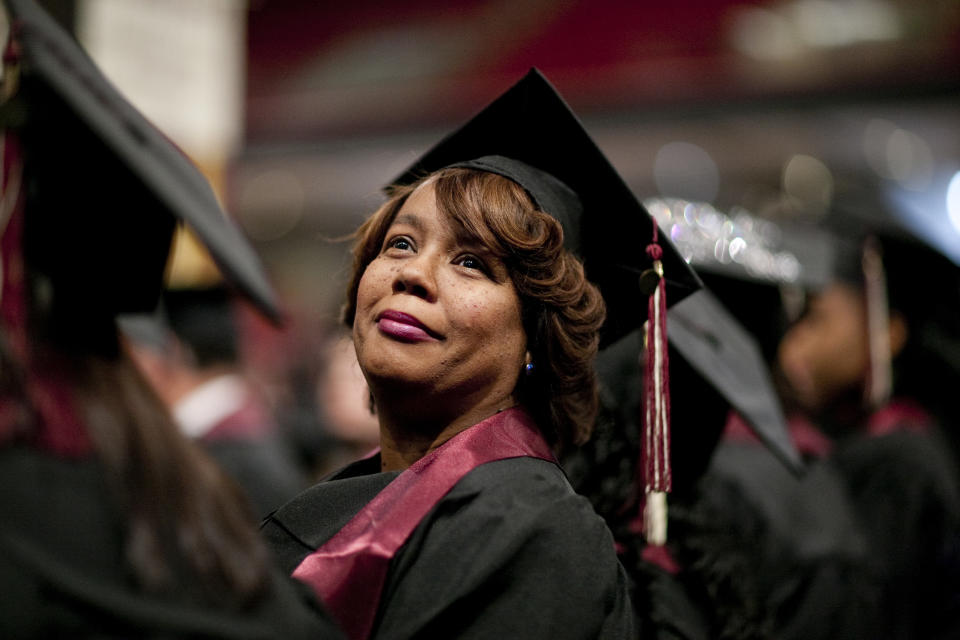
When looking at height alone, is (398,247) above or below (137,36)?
below

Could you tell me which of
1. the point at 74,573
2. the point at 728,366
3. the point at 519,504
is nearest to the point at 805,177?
the point at 728,366

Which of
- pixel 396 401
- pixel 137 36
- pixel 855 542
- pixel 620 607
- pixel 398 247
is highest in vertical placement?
pixel 137 36

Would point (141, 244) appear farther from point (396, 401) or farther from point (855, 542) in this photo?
point (855, 542)

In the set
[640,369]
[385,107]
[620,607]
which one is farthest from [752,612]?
[385,107]

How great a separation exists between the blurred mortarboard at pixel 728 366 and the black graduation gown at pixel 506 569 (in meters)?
0.66

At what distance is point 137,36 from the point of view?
4.98 meters

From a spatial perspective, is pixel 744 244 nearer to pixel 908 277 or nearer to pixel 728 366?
pixel 728 366

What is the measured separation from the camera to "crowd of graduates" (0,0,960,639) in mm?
993

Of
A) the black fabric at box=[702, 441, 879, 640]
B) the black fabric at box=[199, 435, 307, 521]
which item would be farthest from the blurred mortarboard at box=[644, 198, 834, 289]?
the black fabric at box=[199, 435, 307, 521]

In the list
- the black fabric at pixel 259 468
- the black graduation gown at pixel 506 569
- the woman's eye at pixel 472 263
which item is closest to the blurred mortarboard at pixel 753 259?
the woman's eye at pixel 472 263

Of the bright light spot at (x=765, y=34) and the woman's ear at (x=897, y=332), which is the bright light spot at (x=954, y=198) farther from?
the woman's ear at (x=897, y=332)

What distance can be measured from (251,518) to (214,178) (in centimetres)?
582

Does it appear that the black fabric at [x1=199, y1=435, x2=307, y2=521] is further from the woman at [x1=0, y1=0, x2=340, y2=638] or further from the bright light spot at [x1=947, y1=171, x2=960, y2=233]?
the bright light spot at [x1=947, y1=171, x2=960, y2=233]

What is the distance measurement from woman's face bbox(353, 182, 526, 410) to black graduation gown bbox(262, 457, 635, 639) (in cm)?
19
